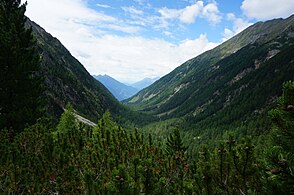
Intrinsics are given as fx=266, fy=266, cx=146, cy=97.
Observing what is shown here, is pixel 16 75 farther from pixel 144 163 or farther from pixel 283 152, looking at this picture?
pixel 283 152

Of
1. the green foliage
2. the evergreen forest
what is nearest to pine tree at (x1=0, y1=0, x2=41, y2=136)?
the evergreen forest

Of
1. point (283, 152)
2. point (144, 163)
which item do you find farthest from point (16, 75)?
point (283, 152)

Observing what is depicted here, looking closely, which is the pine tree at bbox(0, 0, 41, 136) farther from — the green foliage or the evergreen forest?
the green foliage

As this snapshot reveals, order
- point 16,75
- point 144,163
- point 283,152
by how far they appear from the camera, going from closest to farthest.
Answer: point 283,152 → point 144,163 → point 16,75

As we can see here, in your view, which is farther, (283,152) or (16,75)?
(16,75)

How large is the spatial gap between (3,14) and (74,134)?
595 inches

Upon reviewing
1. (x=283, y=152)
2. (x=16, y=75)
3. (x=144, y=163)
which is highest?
(x=16, y=75)

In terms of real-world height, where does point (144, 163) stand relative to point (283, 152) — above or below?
below

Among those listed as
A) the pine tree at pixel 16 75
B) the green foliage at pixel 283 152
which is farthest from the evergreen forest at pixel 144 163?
the pine tree at pixel 16 75

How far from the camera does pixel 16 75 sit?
65.8 ft

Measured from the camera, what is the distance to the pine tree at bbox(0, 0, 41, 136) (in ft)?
64.2

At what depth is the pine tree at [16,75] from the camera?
64.2 feet

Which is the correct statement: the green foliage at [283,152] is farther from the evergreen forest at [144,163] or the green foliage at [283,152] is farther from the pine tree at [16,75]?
the pine tree at [16,75]

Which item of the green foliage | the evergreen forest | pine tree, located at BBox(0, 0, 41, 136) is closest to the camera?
the green foliage
